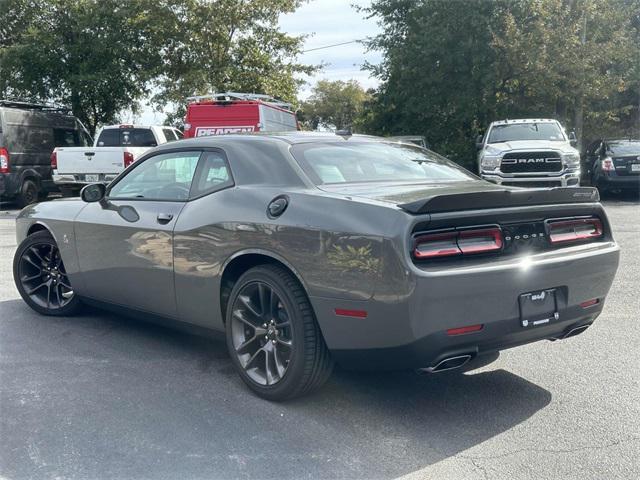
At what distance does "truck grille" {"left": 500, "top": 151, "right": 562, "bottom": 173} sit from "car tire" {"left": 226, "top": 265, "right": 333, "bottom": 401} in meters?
11.5

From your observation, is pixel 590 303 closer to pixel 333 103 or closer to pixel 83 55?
pixel 83 55

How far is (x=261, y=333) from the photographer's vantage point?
398cm

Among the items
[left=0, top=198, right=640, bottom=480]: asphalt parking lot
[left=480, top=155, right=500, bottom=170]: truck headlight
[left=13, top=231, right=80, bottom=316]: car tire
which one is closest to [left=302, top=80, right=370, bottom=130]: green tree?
[left=480, top=155, right=500, bottom=170]: truck headlight

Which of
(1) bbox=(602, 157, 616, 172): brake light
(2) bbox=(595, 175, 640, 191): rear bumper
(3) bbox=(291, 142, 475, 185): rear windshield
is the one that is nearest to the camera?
(3) bbox=(291, 142, 475, 185): rear windshield

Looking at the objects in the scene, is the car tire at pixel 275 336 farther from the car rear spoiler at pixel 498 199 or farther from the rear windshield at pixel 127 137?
the rear windshield at pixel 127 137

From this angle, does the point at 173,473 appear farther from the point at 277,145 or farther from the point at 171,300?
the point at 277,145

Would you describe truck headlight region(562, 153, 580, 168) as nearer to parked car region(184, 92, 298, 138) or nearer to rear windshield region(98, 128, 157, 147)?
parked car region(184, 92, 298, 138)

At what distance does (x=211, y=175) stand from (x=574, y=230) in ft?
7.39

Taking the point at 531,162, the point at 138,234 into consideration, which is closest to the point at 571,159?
the point at 531,162

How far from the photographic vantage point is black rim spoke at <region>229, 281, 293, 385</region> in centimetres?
388

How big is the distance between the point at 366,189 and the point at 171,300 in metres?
1.55

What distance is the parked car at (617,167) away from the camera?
16500 mm

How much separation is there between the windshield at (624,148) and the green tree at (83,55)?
1592cm

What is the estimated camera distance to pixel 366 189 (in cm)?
393
